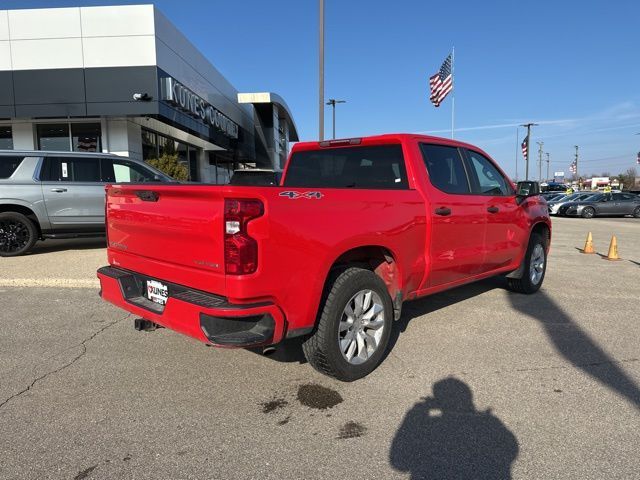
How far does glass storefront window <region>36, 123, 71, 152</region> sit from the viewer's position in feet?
57.4

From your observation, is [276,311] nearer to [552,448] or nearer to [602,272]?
[552,448]

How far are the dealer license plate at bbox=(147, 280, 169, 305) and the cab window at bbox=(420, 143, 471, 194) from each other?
2519 mm

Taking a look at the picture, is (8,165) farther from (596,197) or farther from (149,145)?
(596,197)

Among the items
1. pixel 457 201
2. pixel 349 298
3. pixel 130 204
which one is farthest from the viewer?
pixel 457 201

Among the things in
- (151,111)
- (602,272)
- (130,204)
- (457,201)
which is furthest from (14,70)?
(602,272)

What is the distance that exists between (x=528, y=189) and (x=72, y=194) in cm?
799

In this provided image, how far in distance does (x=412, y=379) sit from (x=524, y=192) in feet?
10.3

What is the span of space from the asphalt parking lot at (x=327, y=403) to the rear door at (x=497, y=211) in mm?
716

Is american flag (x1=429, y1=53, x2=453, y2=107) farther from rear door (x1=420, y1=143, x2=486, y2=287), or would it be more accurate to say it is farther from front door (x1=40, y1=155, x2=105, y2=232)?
rear door (x1=420, y1=143, x2=486, y2=287)

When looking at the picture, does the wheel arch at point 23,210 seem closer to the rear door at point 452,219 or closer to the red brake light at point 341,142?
the red brake light at point 341,142

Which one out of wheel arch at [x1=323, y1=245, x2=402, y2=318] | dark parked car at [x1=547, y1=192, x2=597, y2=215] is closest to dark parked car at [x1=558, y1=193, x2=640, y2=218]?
dark parked car at [x1=547, y1=192, x2=597, y2=215]

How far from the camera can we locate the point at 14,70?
51.3ft

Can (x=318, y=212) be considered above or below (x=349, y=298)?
above

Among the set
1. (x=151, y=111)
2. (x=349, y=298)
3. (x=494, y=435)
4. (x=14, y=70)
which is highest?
(x=14, y=70)
